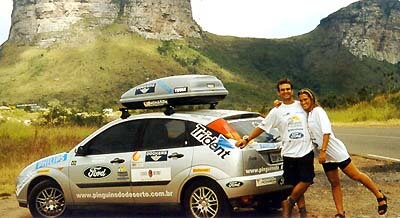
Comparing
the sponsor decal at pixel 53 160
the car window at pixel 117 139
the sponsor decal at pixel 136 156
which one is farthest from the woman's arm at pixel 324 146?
the sponsor decal at pixel 53 160

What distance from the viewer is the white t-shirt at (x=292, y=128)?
7344 mm

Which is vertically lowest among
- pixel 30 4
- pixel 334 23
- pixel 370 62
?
pixel 370 62

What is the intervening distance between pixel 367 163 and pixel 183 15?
125325 mm

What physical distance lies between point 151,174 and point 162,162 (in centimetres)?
22

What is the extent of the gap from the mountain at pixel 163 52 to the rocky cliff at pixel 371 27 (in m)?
0.22

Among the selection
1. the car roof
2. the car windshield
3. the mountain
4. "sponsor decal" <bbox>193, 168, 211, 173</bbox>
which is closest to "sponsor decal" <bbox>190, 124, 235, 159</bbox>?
the car roof

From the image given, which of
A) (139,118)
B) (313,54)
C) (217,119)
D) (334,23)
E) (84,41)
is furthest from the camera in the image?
(334,23)

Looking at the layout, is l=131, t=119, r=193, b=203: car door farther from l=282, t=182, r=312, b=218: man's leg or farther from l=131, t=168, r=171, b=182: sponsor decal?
l=282, t=182, r=312, b=218: man's leg

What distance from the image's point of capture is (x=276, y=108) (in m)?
7.74

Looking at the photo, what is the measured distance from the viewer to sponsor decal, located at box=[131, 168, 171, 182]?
8.05 meters

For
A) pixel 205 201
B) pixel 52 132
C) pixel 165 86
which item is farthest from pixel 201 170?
pixel 52 132

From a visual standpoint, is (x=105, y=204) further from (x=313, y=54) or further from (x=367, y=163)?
(x=313, y=54)

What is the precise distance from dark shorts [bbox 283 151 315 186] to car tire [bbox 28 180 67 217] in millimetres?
3398

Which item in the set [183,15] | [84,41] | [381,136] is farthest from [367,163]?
[183,15]
